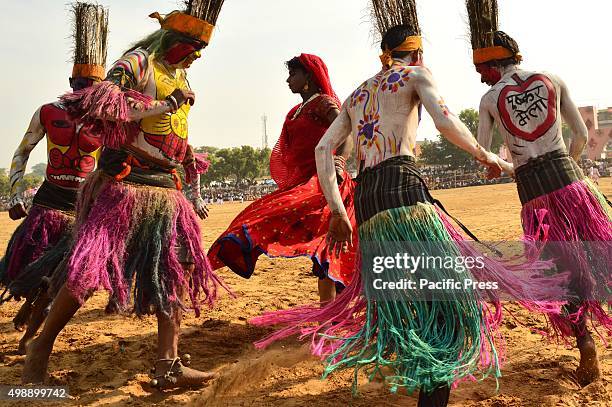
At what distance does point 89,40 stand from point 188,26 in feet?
5.28

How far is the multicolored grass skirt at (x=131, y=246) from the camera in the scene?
3166mm

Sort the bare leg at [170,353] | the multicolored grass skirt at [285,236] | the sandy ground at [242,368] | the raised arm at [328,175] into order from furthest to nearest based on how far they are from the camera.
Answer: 1. the multicolored grass skirt at [285,236]
2. the bare leg at [170,353]
3. the sandy ground at [242,368]
4. the raised arm at [328,175]

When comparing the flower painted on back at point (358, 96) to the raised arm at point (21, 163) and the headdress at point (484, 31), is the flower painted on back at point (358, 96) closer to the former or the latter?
the headdress at point (484, 31)

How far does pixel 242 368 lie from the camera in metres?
3.55

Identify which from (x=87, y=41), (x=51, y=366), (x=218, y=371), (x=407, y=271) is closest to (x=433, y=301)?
(x=407, y=271)

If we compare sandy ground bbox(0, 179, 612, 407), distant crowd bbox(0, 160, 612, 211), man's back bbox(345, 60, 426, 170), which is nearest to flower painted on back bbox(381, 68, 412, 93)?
man's back bbox(345, 60, 426, 170)

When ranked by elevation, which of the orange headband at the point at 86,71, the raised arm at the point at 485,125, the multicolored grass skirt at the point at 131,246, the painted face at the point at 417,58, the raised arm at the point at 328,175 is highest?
the orange headband at the point at 86,71

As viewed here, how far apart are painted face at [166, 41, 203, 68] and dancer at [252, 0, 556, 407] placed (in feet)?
3.81

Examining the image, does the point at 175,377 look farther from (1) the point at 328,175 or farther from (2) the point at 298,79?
(2) the point at 298,79

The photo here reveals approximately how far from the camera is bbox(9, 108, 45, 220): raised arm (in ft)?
13.5

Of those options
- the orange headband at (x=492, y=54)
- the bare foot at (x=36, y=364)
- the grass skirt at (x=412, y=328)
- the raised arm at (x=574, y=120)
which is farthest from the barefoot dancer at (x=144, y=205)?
the raised arm at (x=574, y=120)

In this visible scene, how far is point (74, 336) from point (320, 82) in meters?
2.61

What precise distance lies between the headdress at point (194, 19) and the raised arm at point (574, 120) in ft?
6.91

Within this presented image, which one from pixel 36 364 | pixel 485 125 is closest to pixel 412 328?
pixel 485 125
